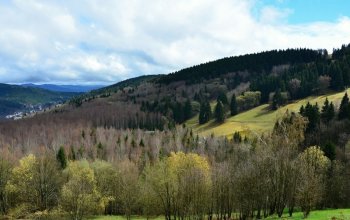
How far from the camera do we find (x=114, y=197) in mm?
99125

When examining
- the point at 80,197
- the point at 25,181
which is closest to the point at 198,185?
the point at 80,197

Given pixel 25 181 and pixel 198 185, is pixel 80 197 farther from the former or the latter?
pixel 25 181

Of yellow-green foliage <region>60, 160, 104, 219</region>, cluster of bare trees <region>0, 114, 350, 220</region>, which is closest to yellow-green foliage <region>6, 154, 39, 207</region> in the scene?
cluster of bare trees <region>0, 114, 350, 220</region>

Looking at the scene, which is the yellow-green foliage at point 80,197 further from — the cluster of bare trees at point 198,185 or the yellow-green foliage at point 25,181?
the yellow-green foliage at point 25,181

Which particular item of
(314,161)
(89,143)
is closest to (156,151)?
(89,143)

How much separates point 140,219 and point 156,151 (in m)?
75.3

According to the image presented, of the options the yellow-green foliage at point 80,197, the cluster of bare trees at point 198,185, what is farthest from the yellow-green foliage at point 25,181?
the yellow-green foliage at point 80,197

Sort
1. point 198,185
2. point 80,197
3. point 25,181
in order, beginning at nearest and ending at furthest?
point 198,185
point 80,197
point 25,181

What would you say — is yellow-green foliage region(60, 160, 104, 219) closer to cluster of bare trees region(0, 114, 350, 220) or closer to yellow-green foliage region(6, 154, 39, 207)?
cluster of bare trees region(0, 114, 350, 220)

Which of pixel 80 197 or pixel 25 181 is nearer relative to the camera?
pixel 80 197

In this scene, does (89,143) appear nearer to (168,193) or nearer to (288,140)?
(168,193)

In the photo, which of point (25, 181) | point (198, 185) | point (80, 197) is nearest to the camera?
point (198, 185)

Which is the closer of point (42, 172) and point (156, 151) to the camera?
point (42, 172)

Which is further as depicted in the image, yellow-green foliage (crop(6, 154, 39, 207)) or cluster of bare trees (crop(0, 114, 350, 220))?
yellow-green foliage (crop(6, 154, 39, 207))
